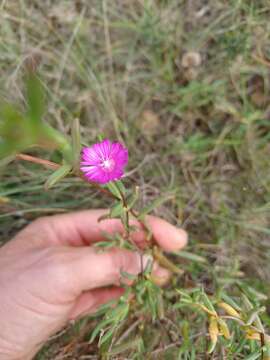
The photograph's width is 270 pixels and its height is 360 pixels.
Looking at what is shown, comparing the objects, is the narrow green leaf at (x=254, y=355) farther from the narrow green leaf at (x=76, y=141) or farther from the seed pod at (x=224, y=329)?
the narrow green leaf at (x=76, y=141)

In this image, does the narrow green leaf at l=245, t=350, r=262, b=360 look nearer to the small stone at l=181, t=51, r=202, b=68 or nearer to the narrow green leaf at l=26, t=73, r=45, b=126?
the narrow green leaf at l=26, t=73, r=45, b=126

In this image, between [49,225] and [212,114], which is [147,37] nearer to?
[212,114]

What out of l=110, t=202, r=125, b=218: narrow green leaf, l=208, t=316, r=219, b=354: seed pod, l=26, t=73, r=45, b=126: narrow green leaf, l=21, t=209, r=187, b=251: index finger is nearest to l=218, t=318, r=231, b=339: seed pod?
l=208, t=316, r=219, b=354: seed pod

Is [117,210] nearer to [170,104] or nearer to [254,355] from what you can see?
[254,355]

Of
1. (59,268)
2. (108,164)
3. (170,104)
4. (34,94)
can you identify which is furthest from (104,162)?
(170,104)

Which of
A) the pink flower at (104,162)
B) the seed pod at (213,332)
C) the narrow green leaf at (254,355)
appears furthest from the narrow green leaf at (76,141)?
the narrow green leaf at (254,355)

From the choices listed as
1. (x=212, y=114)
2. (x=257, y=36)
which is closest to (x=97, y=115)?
(x=212, y=114)

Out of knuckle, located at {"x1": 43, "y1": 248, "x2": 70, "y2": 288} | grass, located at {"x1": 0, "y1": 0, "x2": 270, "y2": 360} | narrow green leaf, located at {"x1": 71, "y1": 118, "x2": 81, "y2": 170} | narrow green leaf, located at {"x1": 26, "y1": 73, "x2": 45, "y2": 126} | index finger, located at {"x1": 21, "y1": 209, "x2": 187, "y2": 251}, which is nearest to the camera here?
narrow green leaf, located at {"x1": 26, "y1": 73, "x2": 45, "y2": 126}
